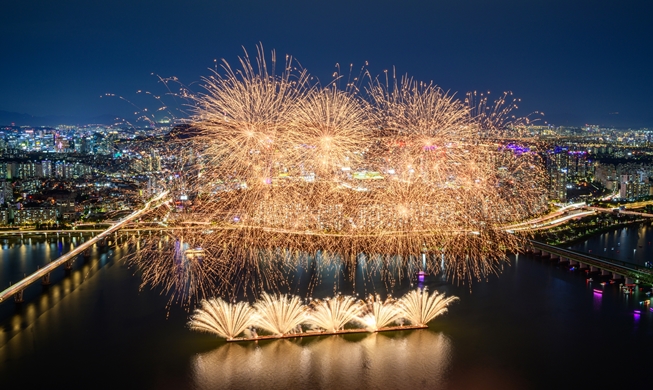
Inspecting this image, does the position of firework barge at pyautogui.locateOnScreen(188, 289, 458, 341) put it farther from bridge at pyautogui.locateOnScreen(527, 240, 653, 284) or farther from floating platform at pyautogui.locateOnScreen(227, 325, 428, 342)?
bridge at pyautogui.locateOnScreen(527, 240, 653, 284)

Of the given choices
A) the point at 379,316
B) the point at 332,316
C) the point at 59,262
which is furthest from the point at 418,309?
the point at 59,262

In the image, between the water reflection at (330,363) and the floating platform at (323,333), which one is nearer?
the water reflection at (330,363)

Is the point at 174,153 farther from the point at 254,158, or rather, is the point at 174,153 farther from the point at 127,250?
the point at 254,158

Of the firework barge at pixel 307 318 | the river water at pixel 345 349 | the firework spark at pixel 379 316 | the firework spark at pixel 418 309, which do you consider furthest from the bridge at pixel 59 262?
the firework spark at pixel 418 309

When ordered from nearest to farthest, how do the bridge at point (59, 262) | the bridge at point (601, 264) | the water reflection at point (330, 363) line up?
the water reflection at point (330, 363)
the bridge at point (59, 262)
the bridge at point (601, 264)

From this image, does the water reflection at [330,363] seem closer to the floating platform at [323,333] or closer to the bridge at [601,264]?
the floating platform at [323,333]

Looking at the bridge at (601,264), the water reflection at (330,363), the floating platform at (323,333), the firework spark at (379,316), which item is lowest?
the water reflection at (330,363)

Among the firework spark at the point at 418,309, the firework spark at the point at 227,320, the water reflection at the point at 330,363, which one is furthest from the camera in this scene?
the firework spark at the point at 418,309
